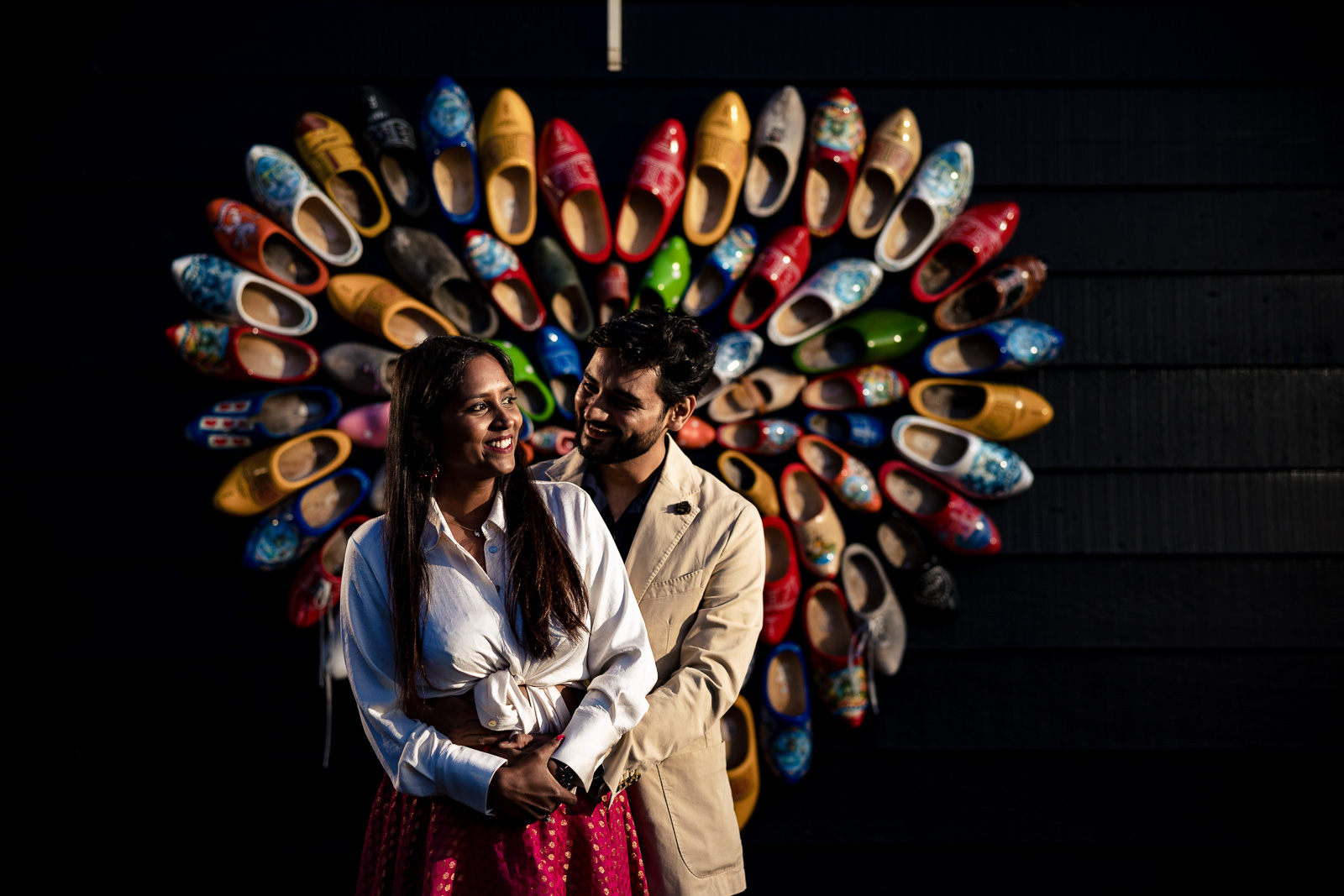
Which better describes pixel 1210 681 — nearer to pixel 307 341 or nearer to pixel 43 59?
pixel 307 341

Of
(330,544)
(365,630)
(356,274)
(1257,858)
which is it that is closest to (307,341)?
(356,274)

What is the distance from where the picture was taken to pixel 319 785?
6.66 ft

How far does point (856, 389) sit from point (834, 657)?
2.10 feet

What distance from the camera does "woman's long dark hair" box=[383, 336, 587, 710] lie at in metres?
1.07

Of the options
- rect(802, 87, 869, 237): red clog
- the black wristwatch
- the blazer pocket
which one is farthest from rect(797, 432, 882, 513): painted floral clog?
the black wristwatch

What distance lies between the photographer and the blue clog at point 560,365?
2.02 m

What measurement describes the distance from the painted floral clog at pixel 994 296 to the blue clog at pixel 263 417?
58.9 inches

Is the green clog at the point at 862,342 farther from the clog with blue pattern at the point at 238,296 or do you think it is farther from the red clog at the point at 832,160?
the clog with blue pattern at the point at 238,296

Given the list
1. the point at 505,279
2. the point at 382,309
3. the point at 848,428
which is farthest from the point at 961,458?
the point at 382,309

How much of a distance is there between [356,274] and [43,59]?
3.12ft

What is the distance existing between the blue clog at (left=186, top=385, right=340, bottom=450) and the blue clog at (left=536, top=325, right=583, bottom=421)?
0.51 m

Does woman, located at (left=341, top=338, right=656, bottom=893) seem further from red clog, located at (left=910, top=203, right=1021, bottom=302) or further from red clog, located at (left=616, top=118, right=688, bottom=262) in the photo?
red clog, located at (left=910, top=203, right=1021, bottom=302)

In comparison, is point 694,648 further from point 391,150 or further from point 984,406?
point 391,150

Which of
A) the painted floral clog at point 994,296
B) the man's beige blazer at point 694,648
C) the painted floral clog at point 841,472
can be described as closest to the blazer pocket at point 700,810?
the man's beige blazer at point 694,648
